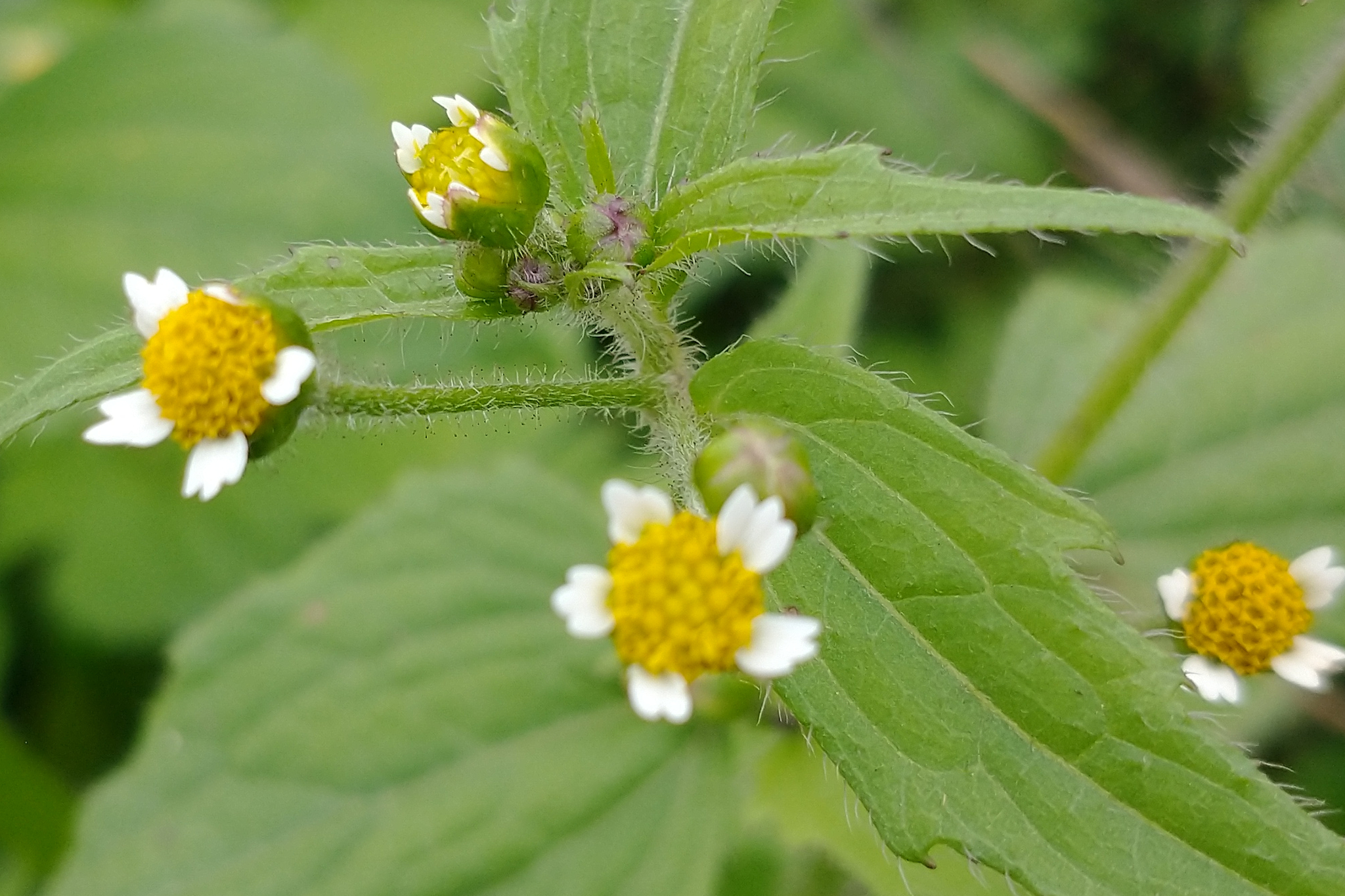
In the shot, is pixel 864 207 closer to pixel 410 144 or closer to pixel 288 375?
pixel 410 144

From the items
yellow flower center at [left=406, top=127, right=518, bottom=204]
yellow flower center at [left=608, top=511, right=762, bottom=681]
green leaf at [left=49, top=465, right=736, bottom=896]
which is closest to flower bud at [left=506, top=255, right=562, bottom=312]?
yellow flower center at [left=406, top=127, right=518, bottom=204]

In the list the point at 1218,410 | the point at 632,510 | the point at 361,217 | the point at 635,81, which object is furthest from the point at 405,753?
the point at 1218,410

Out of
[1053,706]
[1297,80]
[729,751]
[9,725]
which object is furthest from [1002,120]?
[9,725]

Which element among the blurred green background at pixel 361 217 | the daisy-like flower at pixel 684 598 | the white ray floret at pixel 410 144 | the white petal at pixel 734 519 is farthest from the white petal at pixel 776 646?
the blurred green background at pixel 361 217

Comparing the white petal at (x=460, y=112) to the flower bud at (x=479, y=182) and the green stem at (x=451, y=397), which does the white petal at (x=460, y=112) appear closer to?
the flower bud at (x=479, y=182)

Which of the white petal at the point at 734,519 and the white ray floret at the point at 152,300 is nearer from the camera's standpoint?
the white petal at the point at 734,519

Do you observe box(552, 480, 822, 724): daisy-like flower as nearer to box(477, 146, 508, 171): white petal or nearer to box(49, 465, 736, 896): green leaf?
box(477, 146, 508, 171): white petal
